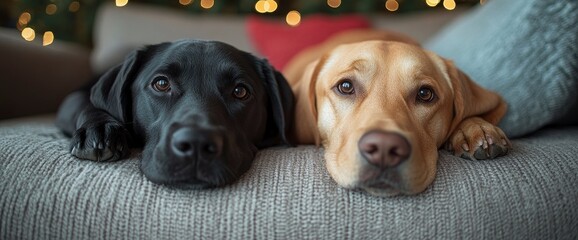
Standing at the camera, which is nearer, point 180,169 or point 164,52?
point 180,169

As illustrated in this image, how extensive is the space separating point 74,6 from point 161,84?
3.23m

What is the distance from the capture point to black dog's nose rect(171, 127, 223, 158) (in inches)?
51.0

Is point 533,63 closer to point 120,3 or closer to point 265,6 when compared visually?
point 265,6

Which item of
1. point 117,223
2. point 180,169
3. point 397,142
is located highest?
point 397,142

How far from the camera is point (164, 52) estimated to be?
1.73 meters

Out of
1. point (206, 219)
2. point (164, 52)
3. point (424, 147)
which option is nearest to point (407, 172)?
point (424, 147)

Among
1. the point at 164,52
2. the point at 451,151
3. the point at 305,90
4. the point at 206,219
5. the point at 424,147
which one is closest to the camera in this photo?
the point at 206,219

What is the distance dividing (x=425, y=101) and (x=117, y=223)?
107 centimetres

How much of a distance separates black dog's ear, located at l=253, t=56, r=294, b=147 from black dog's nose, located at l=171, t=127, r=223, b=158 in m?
0.50

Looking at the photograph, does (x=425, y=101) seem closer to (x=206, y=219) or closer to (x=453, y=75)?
(x=453, y=75)

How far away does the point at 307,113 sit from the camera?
1823 mm

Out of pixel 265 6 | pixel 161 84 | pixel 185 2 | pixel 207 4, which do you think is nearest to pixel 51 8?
pixel 185 2

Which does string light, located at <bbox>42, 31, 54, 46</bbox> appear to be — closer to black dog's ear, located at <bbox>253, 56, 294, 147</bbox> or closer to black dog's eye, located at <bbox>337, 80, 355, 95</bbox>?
black dog's ear, located at <bbox>253, 56, 294, 147</bbox>

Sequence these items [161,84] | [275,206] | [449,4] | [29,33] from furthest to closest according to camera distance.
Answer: [449,4] < [29,33] < [161,84] < [275,206]
